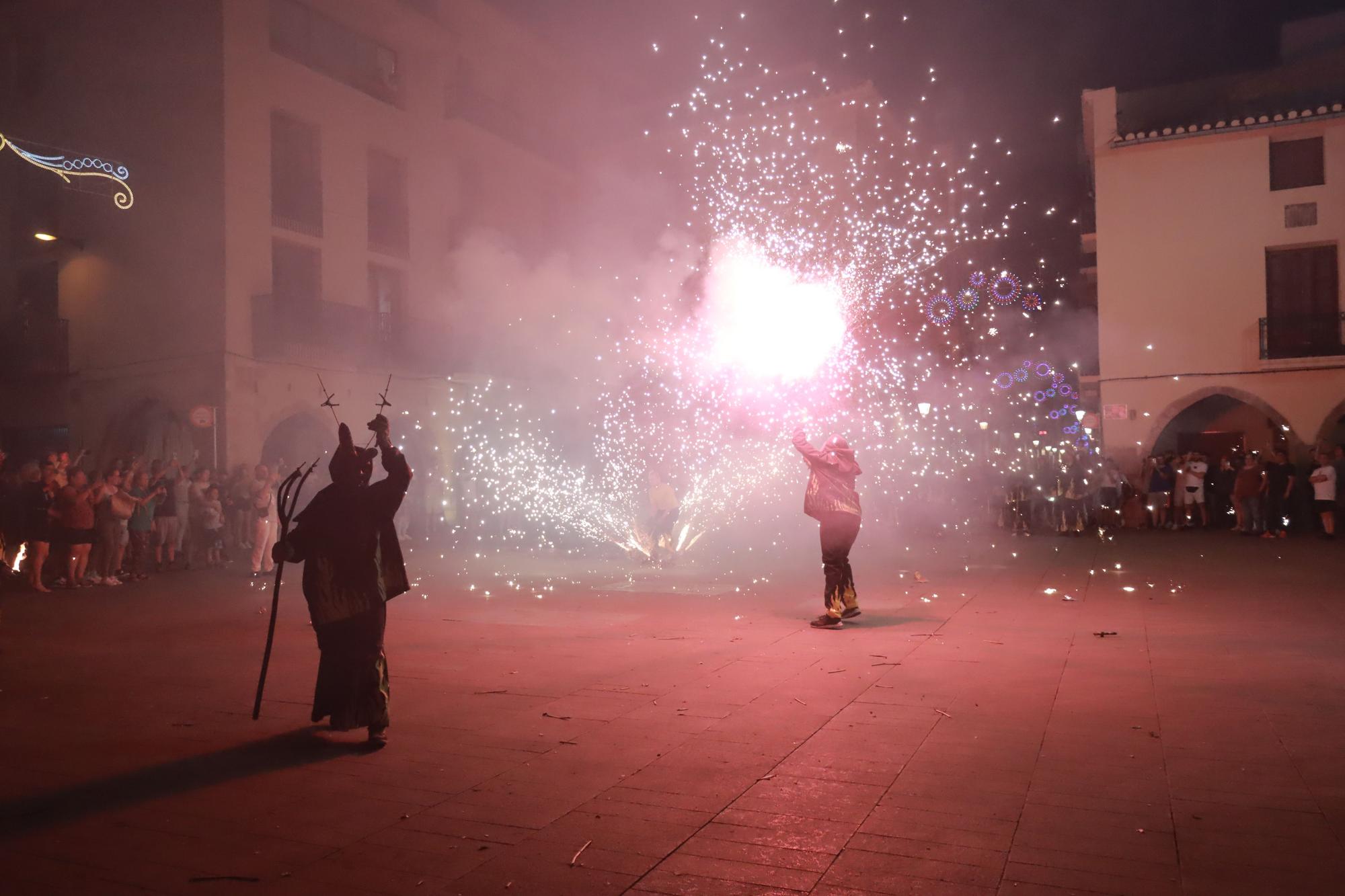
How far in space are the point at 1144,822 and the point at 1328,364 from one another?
1892 cm

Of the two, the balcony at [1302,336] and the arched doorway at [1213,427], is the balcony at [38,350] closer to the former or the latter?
the arched doorway at [1213,427]

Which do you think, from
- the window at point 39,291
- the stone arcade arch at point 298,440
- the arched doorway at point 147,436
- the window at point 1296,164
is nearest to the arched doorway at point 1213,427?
the window at point 1296,164

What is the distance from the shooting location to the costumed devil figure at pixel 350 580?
4.66m

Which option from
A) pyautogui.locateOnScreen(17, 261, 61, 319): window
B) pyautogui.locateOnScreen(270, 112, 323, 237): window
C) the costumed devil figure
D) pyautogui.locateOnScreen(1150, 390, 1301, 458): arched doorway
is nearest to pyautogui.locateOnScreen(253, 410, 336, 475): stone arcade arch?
pyautogui.locateOnScreen(270, 112, 323, 237): window

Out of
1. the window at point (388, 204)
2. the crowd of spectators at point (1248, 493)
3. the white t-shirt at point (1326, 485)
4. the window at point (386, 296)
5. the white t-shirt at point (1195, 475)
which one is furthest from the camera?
the window at point (388, 204)

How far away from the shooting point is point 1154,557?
12812 mm

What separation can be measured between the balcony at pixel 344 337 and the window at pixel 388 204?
1.45 metres

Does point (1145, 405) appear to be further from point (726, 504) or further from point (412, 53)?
point (412, 53)

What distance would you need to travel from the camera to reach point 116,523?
11727mm

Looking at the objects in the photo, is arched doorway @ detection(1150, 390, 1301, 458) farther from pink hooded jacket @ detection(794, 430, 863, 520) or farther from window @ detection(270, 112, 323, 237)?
window @ detection(270, 112, 323, 237)

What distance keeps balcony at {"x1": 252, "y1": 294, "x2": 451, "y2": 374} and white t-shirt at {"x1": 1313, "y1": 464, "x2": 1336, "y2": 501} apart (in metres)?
15.0

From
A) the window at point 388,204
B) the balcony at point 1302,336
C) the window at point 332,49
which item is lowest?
the balcony at point 1302,336

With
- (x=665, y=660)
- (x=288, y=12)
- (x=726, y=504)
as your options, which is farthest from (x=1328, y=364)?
(x=288, y=12)

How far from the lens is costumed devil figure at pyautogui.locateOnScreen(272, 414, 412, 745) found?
4656mm
